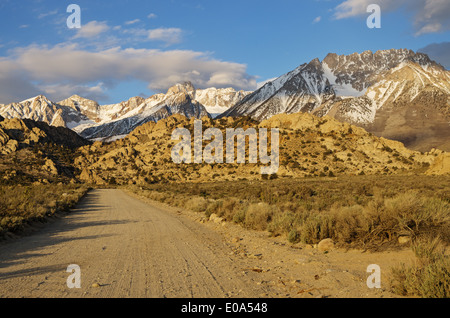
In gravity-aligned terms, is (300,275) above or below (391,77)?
below

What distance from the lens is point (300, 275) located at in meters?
6.52

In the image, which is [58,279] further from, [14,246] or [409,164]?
[409,164]

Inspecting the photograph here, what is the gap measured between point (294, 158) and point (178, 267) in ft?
184

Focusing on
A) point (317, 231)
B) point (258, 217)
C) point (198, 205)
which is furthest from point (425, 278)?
point (198, 205)

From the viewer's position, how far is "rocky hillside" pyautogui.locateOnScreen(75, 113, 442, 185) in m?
58.1

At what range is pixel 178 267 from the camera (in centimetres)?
724

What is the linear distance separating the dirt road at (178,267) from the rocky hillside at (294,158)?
4622 centimetres

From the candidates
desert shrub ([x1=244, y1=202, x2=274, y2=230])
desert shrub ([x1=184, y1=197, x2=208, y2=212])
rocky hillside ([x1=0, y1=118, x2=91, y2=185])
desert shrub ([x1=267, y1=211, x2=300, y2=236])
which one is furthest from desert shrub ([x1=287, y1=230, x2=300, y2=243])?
rocky hillside ([x1=0, y1=118, x2=91, y2=185])

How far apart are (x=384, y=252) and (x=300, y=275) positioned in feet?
7.42

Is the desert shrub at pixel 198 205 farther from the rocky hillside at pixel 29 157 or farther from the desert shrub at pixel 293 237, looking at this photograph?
the rocky hillside at pixel 29 157

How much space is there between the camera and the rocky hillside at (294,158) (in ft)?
191

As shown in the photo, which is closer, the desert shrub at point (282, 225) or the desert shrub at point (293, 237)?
the desert shrub at point (293, 237)

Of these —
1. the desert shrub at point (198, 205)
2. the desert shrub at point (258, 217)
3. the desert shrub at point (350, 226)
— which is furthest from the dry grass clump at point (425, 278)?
the desert shrub at point (198, 205)
